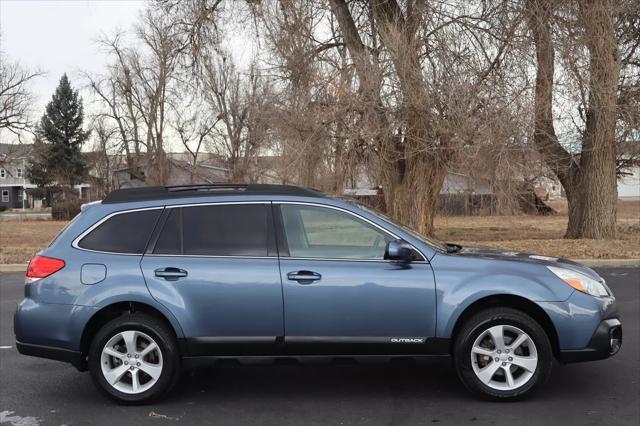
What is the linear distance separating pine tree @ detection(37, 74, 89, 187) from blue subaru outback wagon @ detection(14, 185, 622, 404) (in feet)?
196

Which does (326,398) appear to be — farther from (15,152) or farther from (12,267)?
(15,152)

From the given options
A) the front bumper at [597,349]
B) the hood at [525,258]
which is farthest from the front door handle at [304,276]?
the front bumper at [597,349]

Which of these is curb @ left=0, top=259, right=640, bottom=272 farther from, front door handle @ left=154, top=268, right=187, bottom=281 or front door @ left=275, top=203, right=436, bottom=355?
front door handle @ left=154, top=268, right=187, bottom=281

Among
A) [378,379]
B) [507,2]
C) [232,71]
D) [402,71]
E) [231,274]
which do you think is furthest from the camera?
[232,71]

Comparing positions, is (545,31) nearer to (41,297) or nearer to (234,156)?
(41,297)

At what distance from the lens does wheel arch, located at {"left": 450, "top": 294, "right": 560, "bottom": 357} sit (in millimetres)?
4758

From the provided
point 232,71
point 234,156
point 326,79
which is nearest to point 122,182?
point 234,156

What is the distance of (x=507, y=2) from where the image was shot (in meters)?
15.5

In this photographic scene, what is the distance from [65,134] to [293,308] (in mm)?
62670

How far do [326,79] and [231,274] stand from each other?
459 inches

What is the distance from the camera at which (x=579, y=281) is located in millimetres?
4836

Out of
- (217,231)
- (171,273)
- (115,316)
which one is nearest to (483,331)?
(217,231)

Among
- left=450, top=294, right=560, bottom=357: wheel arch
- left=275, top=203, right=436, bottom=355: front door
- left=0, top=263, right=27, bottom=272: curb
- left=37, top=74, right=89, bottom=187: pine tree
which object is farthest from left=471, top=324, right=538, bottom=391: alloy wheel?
left=37, top=74, right=89, bottom=187: pine tree

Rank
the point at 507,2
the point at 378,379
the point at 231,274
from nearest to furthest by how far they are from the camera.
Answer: the point at 231,274, the point at 378,379, the point at 507,2
